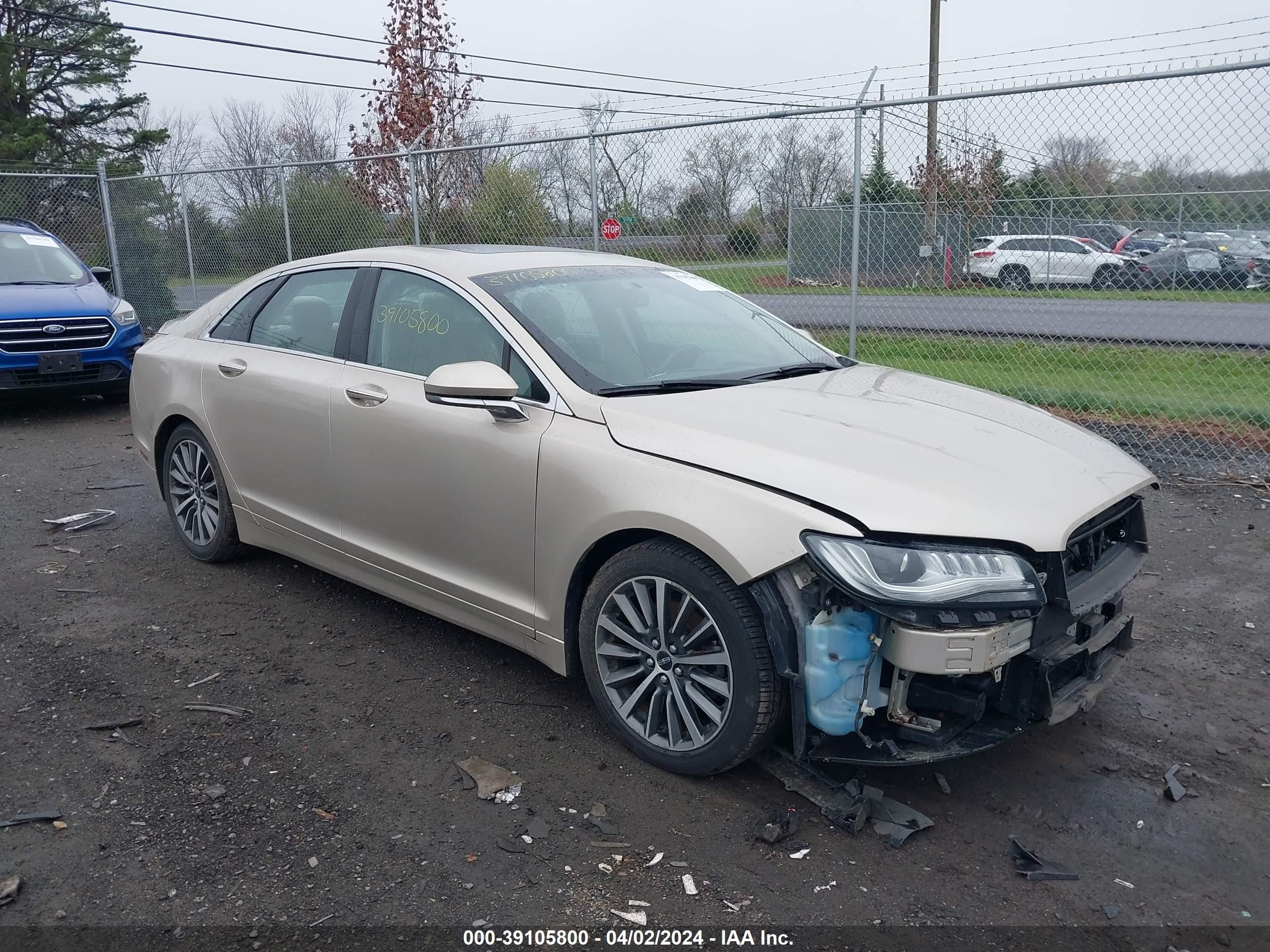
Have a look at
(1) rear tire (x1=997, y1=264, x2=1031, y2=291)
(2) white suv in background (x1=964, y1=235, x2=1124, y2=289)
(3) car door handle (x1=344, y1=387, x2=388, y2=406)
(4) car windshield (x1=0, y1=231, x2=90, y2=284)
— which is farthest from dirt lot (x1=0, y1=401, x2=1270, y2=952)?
(4) car windshield (x1=0, y1=231, x2=90, y2=284)

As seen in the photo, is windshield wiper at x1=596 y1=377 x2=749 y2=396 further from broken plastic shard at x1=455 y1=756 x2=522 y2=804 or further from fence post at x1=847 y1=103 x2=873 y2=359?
fence post at x1=847 y1=103 x2=873 y2=359

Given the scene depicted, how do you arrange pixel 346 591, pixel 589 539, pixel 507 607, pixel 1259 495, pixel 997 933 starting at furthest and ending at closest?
pixel 1259 495 → pixel 346 591 → pixel 507 607 → pixel 589 539 → pixel 997 933

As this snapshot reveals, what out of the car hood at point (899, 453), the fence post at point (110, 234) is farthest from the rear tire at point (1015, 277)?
the fence post at point (110, 234)

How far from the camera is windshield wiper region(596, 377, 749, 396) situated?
140 inches

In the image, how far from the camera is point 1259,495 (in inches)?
250

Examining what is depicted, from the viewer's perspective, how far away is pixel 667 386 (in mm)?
3666

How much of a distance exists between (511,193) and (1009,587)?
8658 millimetres

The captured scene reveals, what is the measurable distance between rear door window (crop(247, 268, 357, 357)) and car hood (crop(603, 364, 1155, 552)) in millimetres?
1707

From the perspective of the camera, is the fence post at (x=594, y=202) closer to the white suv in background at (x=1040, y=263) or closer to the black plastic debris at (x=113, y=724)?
the white suv in background at (x=1040, y=263)

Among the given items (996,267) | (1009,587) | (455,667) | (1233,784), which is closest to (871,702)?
(1009,587)

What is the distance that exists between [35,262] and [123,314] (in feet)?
4.03

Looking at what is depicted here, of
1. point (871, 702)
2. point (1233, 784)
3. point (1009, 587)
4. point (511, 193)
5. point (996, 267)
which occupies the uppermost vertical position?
point (511, 193)

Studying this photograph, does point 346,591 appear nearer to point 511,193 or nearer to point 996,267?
point 996,267

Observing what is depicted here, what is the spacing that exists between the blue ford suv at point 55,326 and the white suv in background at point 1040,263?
25.2ft
